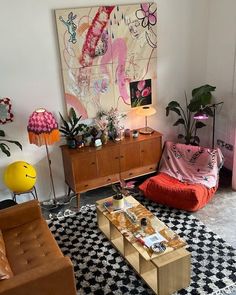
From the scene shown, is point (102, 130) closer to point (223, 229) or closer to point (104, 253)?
point (104, 253)

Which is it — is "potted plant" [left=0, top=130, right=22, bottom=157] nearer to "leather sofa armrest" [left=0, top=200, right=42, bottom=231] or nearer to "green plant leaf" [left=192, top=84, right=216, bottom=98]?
"leather sofa armrest" [left=0, top=200, right=42, bottom=231]

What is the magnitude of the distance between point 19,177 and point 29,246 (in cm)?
100

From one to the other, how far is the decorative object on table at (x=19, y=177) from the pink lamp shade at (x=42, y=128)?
0.32 m

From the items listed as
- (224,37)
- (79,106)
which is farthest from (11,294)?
(224,37)

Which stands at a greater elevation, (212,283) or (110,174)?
(110,174)

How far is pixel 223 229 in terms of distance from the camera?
4012 millimetres

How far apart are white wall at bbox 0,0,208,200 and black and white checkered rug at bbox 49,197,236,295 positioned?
926mm

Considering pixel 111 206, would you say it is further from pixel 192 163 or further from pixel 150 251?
pixel 192 163

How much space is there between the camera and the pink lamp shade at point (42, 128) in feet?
13.3

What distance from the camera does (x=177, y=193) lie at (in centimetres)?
430

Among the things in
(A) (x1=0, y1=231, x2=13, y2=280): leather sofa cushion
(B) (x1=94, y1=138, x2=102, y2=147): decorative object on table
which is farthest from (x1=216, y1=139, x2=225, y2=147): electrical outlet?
(A) (x1=0, y1=231, x2=13, y2=280): leather sofa cushion

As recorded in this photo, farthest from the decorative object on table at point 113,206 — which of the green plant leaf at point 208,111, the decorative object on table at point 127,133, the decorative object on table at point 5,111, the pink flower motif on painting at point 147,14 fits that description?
the pink flower motif on painting at point 147,14

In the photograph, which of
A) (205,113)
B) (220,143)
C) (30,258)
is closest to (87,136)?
(205,113)

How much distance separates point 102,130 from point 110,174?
59 cm
